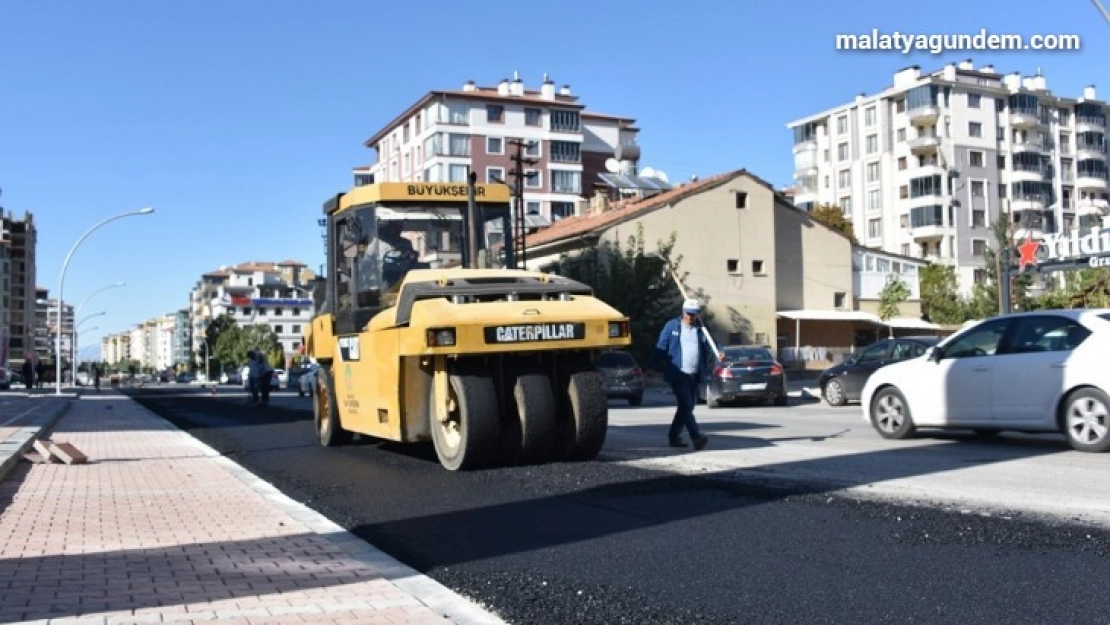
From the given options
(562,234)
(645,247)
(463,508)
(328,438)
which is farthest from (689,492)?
(562,234)

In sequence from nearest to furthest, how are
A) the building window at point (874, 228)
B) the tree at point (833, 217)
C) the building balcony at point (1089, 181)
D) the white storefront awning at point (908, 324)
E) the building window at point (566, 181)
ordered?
the white storefront awning at point (908, 324), the tree at point (833, 217), the building window at point (566, 181), the building window at point (874, 228), the building balcony at point (1089, 181)

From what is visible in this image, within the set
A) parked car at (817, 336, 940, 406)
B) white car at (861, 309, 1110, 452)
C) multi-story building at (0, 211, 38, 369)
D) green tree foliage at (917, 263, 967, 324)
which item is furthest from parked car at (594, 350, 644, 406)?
multi-story building at (0, 211, 38, 369)

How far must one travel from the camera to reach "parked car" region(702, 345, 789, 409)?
80.3 ft

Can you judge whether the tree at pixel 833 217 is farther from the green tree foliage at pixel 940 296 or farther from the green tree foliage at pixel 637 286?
the green tree foliage at pixel 637 286

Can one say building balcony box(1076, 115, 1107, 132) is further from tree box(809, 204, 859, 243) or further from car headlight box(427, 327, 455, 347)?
car headlight box(427, 327, 455, 347)

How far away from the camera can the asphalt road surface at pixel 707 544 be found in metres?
5.05

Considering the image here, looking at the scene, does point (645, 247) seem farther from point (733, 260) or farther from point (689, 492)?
point (689, 492)

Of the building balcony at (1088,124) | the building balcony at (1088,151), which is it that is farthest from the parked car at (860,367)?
the building balcony at (1088,124)

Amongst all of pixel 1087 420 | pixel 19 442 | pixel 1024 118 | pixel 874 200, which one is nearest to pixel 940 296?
pixel 874 200

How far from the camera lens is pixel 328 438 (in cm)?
1443

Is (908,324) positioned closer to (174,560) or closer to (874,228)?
(874,228)

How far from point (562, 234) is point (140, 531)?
47669 mm

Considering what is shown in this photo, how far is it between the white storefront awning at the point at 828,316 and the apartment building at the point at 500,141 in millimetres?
32528

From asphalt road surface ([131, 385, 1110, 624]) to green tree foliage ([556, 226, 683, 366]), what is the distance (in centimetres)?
3444
